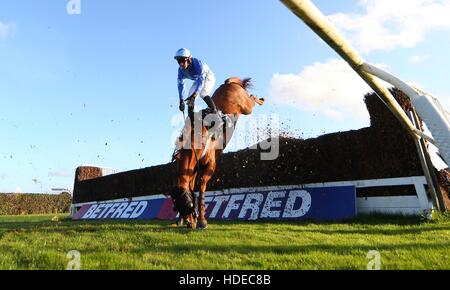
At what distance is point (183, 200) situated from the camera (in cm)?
697

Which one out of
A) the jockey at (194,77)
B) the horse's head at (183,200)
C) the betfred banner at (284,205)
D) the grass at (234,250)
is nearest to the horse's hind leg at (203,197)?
the horse's head at (183,200)

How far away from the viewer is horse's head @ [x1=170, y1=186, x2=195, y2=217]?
697cm

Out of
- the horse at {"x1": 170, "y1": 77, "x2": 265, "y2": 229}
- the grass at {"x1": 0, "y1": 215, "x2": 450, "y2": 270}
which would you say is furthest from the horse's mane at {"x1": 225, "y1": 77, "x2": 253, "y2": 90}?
the grass at {"x1": 0, "y1": 215, "x2": 450, "y2": 270}

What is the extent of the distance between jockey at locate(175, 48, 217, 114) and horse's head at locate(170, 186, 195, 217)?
4.58ft

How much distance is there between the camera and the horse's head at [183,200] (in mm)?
6973

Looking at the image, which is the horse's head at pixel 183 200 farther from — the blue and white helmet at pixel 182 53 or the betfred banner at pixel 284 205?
the betfred banner at pixel 284 205

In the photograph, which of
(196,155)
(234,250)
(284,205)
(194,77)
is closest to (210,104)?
(194,77)

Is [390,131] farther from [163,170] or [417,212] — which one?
[163,170]

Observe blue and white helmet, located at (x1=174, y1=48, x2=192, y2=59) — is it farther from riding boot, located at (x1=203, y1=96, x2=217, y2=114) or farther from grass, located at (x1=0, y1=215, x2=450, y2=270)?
grass, located at (x1=0, y1=215, x2=450, y2=270)

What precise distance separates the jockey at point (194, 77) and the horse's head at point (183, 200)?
4.58ft
